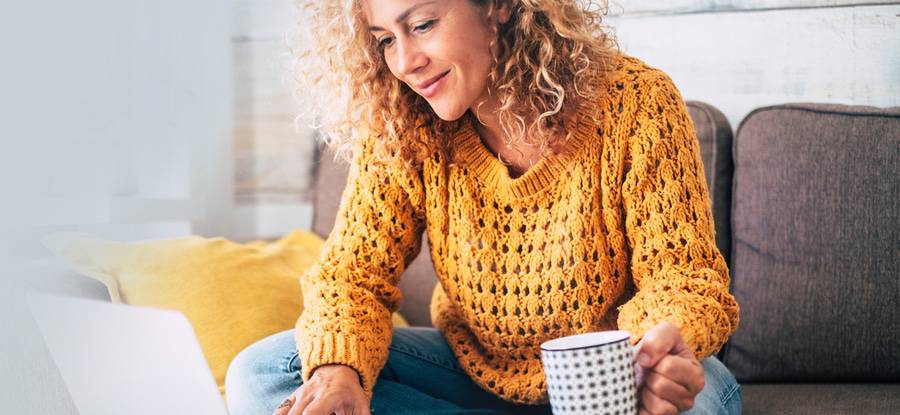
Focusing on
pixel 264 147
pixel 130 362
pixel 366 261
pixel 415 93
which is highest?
pixel 415 93

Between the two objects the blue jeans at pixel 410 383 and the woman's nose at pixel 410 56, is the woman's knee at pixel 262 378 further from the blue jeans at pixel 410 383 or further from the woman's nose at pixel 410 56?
the woman's nose at pixel 410 56

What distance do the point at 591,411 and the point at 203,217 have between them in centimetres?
156

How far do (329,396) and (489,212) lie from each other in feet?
1.17

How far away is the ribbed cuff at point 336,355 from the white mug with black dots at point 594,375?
1.05 ft

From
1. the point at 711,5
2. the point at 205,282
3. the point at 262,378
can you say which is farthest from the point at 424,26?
the point at 711,5

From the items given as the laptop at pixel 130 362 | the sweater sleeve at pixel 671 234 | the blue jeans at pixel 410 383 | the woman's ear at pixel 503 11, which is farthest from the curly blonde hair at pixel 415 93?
the laptop at pixel 130 362

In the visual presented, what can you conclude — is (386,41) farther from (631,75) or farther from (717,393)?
(717,393)

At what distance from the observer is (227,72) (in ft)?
7.20

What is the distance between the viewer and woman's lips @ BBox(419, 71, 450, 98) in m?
1.13

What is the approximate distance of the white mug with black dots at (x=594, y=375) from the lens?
2.61 feet

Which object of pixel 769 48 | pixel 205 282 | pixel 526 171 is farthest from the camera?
pixel 769 48

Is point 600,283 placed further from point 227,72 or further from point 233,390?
point 227,72

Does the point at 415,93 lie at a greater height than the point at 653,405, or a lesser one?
greater

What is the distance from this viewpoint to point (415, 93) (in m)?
1.27
